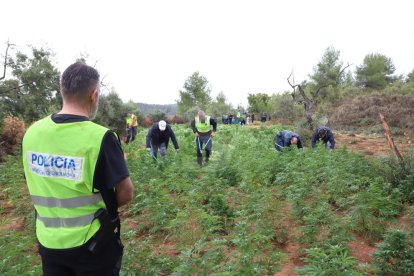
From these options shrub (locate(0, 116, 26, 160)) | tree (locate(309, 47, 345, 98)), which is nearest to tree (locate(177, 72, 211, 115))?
tree (locate(309, 47, 345, 98))

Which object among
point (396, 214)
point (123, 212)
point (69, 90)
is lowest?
point (123, 212)

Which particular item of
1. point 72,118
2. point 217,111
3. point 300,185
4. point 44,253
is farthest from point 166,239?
point 217,111

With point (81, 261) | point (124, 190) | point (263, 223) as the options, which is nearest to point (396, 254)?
point (263, 223)

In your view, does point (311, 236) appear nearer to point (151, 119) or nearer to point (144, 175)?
point (144, 175)

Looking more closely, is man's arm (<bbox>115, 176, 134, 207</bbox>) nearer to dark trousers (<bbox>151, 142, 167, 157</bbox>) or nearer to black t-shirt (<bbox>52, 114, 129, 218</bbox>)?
black t-shirt (<bbox>52, 114, 129, 218</bbox>)

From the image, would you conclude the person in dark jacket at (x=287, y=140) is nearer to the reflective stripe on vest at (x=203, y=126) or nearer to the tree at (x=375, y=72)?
the reflective stripe on vest at (x=203, y=126)

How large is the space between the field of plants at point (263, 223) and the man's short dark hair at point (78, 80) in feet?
5.83

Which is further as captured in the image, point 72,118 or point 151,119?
point 151,119

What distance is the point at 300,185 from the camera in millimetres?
5781

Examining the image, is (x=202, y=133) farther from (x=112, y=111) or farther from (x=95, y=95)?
(x=112, y=111)

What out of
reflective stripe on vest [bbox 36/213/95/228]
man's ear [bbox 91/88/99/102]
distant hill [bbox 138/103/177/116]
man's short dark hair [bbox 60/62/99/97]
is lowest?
reflective stripe on vest [bbox 36/213/95/228]

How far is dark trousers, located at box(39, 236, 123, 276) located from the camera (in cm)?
183

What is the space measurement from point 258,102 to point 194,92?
11060mm

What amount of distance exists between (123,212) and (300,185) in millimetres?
3408
